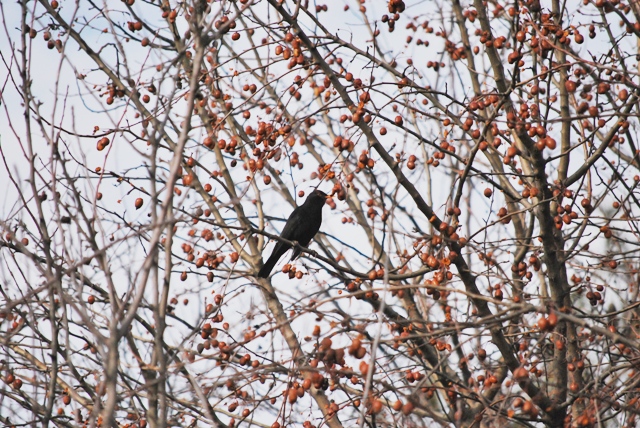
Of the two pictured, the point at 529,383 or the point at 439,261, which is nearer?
the point at 529,383

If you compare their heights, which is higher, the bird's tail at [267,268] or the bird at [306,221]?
the bird at [306,221]

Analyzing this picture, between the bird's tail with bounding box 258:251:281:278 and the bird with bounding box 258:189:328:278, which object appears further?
the bird with bounding box 258:189:328:278

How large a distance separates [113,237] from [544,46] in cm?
316

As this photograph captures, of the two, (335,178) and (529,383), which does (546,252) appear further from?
(335,178)

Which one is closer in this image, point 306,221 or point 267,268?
point 267,268

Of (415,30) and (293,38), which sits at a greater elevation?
(415,30)

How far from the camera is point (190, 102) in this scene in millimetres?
2701

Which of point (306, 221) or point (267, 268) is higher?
point (306, 221)

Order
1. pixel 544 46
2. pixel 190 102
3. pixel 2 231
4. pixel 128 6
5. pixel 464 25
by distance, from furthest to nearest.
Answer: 1. pixel 464 25
2. pixel 128 6
3. pixel 2 231
4. pixel 544 46
5. pixel 190 102

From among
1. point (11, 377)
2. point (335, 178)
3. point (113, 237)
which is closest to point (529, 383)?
point (335, 178)

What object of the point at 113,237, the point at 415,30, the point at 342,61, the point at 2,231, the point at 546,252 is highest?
the point at 415,30

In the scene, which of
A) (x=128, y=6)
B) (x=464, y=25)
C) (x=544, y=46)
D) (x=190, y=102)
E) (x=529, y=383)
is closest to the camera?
(x=190, y=102)

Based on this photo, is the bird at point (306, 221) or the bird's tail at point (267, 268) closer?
the bird's tail at point (267, 268)

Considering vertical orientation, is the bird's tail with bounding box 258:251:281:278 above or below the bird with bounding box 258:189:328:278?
below
